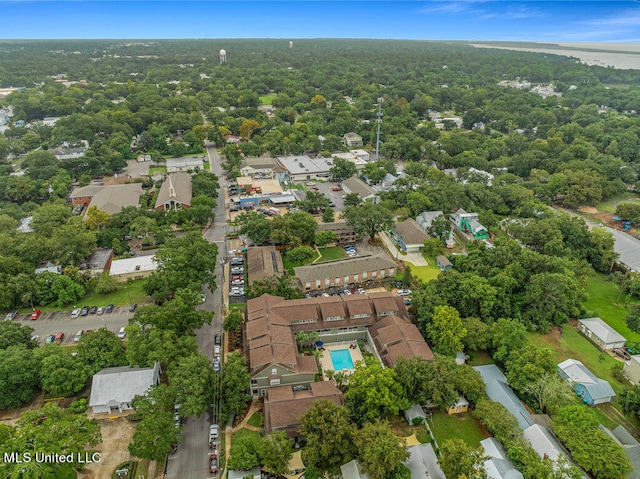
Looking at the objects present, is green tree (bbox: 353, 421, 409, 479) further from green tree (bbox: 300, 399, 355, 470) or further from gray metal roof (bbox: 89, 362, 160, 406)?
gray metal roof (bbox: 89, 362, 160, 406)

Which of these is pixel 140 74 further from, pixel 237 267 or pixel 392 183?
pixel 237 267

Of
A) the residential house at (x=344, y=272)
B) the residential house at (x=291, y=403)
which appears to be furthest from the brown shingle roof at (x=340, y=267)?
the residential house at (x=291, y=403)

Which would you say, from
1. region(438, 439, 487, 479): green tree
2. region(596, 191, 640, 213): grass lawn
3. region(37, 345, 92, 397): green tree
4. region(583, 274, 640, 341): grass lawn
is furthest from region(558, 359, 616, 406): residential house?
region(596, 191, 640, 213): grass lawn

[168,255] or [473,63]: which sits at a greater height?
[473,63]

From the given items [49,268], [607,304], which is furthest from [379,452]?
[49,268]

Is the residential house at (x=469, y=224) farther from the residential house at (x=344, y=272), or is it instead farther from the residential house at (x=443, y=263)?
the residential house at (x=344, y=272)

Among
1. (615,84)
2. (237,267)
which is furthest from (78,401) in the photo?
(615,84)
